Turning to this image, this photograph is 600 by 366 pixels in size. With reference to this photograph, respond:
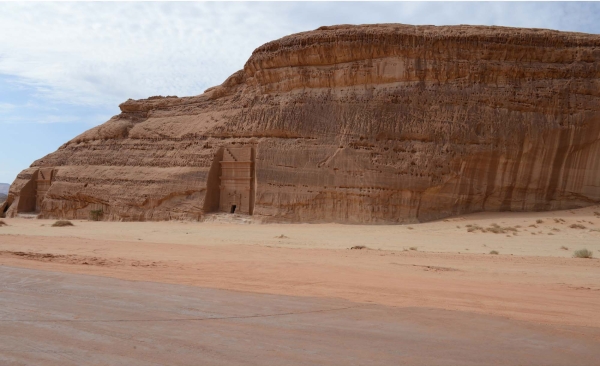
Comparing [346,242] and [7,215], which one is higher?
[346,242]

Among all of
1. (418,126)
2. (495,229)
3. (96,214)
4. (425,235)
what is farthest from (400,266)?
(96,214)

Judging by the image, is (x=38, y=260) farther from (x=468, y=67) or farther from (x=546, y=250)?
(x=468, y=67)

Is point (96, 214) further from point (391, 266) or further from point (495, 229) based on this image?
point (391, 266)

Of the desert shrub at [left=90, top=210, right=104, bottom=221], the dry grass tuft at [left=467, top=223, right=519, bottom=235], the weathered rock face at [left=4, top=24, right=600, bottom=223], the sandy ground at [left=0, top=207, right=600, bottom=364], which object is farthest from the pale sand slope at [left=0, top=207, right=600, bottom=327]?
the desert shrub at [left=90, top=210, right=104, bottom=221]

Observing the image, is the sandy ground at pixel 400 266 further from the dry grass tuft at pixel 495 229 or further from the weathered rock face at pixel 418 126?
the weathered rock face at pixel 418 126

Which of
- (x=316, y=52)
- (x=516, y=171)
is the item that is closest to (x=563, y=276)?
(x=516, y=171)

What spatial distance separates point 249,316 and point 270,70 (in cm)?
2372

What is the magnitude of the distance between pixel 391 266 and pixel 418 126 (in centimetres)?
1405

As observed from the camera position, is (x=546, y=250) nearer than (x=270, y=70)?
Yes

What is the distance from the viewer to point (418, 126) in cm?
2380

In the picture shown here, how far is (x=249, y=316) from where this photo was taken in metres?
5.57

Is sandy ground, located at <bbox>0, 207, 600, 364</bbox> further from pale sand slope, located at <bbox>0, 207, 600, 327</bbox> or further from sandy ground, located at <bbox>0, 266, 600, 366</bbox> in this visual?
sandy ground, located at <bbox>0, 266, 600, 366</bbox>

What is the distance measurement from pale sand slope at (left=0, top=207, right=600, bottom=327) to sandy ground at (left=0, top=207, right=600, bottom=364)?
0.02m

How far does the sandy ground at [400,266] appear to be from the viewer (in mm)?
6797
